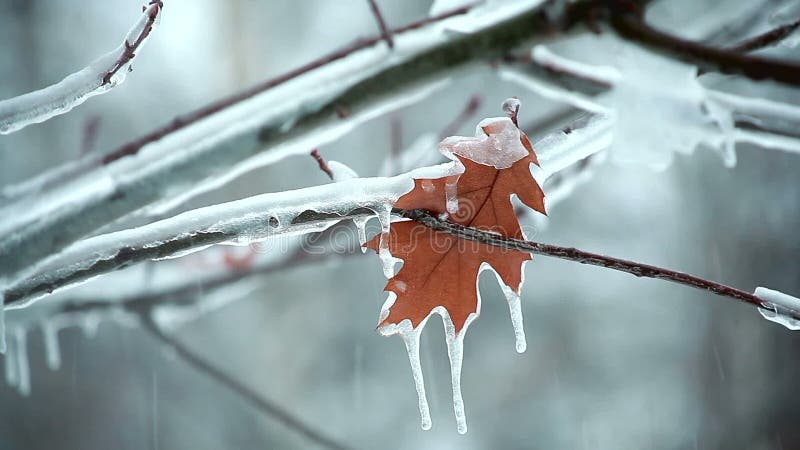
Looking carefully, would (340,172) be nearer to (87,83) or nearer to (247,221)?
(247,221)

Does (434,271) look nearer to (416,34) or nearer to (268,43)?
(416,34)

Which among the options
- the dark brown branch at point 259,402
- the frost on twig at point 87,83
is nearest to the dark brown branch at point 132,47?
the frost on twig at point 87,83

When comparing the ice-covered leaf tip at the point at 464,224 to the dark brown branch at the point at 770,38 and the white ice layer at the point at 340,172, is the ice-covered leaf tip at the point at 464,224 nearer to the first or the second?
the white ice layer at the point at 340,172

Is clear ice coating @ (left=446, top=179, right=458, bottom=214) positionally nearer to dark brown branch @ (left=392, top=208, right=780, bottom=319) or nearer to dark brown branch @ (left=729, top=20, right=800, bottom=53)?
dark brown branch @ (left=392, top=208, right=780, bottom=319)

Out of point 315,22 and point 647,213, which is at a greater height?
point 315,22

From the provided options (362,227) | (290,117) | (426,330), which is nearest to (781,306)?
(362,227)

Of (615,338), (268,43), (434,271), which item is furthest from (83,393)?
(434,271)

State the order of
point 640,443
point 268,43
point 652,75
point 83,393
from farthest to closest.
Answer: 1. point 268,43
2. point 640,443
3. point 83,393
4. point 652,75
